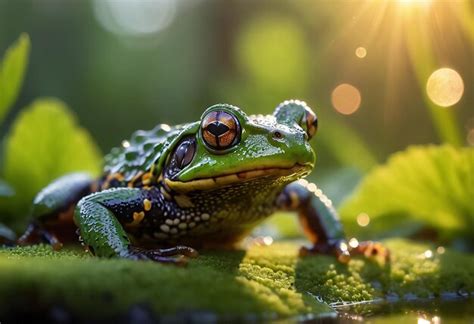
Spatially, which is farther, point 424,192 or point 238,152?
point 424,192

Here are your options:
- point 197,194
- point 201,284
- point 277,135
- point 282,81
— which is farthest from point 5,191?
point 282,81

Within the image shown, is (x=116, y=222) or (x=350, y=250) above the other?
(x=350, y=250)

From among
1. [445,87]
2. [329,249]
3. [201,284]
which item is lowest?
[201,284]

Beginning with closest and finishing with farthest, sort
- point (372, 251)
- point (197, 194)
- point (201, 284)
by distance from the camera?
point (201, 284) < point (197, 194) < point (372, 251)

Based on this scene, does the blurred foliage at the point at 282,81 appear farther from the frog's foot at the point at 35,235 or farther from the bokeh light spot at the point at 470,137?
the frog's foot at the point at 35,235

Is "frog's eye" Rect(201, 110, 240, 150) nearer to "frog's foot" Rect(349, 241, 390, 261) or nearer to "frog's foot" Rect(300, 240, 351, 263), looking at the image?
"frog's foot" Rect(300, 240, 351, 263)

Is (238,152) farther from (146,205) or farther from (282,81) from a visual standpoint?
(282,81)

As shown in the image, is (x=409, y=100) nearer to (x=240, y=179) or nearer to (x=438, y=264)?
(x=438, y=264)
